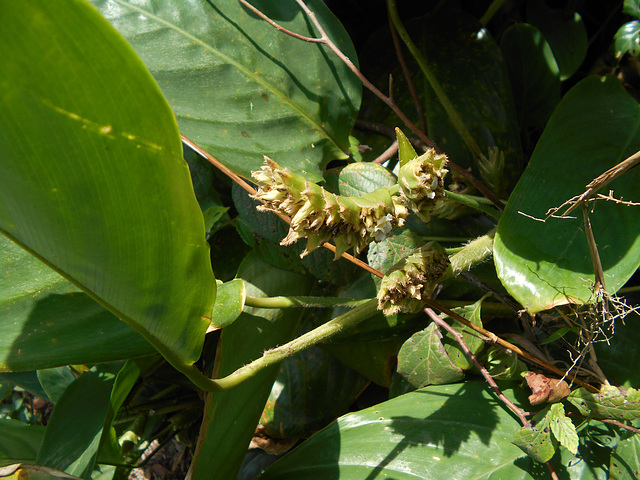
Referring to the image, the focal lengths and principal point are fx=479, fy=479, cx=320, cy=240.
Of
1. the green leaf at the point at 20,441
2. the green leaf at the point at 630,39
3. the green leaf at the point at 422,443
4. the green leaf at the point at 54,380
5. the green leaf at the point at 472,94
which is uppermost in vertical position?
the green leaf at the point at 630,39

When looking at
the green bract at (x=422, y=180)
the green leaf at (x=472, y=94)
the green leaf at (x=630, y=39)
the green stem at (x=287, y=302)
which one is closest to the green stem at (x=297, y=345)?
the green stem at (x=287, y=302)

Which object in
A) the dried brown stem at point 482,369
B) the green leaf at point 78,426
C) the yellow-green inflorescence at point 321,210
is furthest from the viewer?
the green leaf at point 78,426

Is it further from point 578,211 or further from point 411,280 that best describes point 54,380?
point 578,211

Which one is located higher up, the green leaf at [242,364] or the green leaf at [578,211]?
the green leaf at [578,211]

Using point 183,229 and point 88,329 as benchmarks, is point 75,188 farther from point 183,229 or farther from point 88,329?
point 88,329

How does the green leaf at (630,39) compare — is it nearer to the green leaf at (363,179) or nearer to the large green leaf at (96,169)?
the green leaf at (363,179)

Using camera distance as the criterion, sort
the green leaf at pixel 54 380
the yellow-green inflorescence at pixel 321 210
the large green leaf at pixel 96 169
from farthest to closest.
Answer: the green leaf at pixel 54 380 < the yellow-green inflorescence at pixel 321 210 < the large green leaf at pixel 96 169
